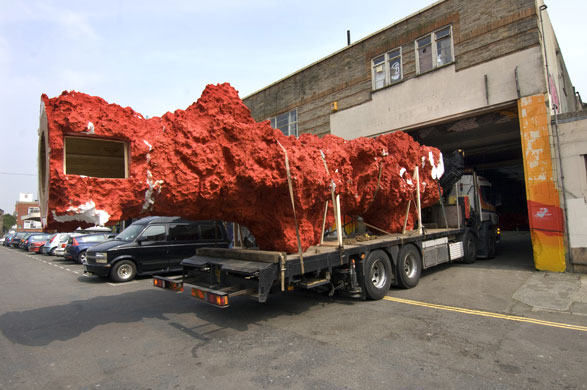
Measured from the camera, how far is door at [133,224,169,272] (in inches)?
395

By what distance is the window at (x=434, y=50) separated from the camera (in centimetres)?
1159

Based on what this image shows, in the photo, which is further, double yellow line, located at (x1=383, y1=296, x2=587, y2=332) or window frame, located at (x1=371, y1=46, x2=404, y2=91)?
window frame, located at (x1=371, y1=46, x2=404, y2=91)

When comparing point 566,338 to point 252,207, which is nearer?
point 566,338

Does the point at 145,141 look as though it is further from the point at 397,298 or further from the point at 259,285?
the point at 397,298

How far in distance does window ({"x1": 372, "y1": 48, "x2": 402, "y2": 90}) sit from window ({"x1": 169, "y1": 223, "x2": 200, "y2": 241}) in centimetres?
882

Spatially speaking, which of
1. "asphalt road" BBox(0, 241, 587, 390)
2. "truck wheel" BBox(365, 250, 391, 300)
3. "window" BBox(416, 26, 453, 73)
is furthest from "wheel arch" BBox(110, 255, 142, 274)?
"window" BBox(416, 26, 453, 73)

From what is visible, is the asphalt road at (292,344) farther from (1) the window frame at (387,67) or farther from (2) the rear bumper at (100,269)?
(1) the window frame at (387,67)

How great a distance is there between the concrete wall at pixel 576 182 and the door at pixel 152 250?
Answer: 11.0 metres

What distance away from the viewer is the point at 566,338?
14.9 feet

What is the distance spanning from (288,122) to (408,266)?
11.9 m

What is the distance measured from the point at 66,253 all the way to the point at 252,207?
1360cm

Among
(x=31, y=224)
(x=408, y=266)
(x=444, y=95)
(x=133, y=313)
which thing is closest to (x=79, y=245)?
(x=133, y=313)

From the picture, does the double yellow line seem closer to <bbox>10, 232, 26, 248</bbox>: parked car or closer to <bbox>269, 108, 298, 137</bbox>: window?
<bbox>269, 108, 298, 137</bbox>: window

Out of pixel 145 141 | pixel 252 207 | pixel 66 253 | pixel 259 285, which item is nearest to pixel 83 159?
pixel 145 141
